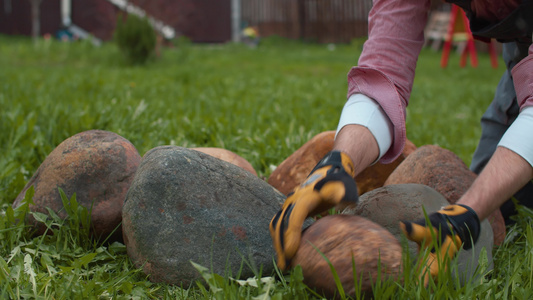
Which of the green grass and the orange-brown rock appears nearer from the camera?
the green grass

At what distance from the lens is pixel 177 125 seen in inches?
141

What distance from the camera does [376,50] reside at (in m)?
1.97

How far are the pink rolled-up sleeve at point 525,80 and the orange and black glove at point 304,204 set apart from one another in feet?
2.33

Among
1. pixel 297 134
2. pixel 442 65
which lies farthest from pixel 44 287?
pixel 442 65

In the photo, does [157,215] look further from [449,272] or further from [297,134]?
[297,134]

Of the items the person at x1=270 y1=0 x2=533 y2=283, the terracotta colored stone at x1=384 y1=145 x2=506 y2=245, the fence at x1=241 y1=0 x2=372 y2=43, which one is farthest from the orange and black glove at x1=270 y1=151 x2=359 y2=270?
the fence at x1=241 y1=0 x2=372 y2=43

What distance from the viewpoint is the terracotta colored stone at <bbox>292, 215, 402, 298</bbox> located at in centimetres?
135

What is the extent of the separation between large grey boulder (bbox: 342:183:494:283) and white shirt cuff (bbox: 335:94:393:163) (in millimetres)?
178

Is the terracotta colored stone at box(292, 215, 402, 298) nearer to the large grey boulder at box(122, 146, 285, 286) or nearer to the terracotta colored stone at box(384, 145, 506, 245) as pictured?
the large grey boulder at box(122, 146, 285, 286)

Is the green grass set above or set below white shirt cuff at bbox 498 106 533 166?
below

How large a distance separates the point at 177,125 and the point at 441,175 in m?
2.05

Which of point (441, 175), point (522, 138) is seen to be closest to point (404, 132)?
point (441, 175)

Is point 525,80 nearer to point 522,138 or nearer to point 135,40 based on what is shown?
point 522,138

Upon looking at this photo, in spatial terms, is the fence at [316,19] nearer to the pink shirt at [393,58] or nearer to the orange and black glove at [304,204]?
the pink shirt at [393,58]
